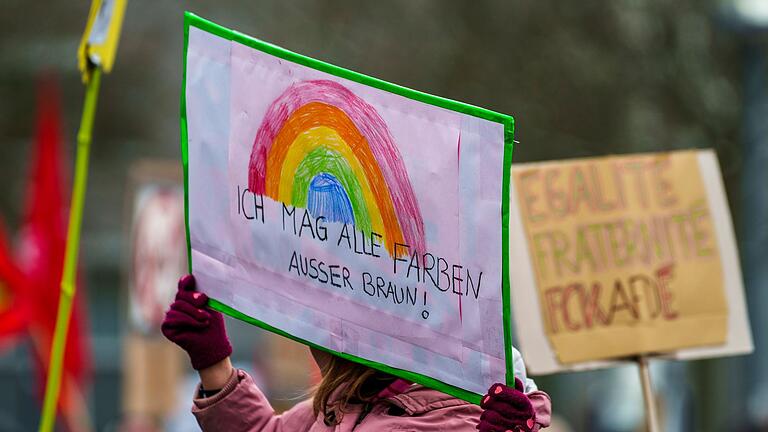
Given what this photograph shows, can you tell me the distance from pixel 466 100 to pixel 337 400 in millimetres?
11862

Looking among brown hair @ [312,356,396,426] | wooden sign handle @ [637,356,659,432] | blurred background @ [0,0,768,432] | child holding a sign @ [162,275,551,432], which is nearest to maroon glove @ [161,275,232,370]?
child holding a sign @ [162,275,551,432]

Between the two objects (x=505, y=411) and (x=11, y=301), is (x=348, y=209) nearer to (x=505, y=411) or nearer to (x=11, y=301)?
(x=505, y=411)

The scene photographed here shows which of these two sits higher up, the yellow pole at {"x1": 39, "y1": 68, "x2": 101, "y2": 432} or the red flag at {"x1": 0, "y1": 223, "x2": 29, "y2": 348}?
the red flag at {"x1": 0, "y1": 223, "x2": 29, "y2": 348}

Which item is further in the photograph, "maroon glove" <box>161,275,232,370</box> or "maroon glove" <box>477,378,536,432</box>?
"maroon glove" <box>161,275,232,370</box>

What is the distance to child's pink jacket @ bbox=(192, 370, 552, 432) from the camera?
10.8 ft

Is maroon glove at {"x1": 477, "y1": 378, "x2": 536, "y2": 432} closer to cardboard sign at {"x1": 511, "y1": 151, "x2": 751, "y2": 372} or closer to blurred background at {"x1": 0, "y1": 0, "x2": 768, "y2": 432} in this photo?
cardboard sign at {"x1": 511, "y1": 151, "x2": 751, "y2": 372}

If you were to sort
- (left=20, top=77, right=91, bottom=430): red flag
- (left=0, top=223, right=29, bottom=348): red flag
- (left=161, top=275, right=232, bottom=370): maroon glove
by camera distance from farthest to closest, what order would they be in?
(left=0, top=223, right=29, bottom=348): red flag
(left=20, top=77, right=91, bottom=430): red flag
(left=161, top=275, right=232, bottom=370): maroon glove

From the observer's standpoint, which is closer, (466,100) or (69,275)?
(69,275)

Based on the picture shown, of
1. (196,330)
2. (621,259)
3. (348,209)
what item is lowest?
(196,330)

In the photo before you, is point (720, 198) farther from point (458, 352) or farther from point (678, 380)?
point (678, 380)

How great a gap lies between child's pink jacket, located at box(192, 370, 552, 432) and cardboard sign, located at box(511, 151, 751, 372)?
4.32 feet

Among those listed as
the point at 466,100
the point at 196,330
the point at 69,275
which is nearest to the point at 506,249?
the point at 196,330

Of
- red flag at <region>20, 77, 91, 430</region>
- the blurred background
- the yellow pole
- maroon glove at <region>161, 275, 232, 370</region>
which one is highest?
the blurred background

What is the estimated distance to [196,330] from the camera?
→ 361 centimetres
